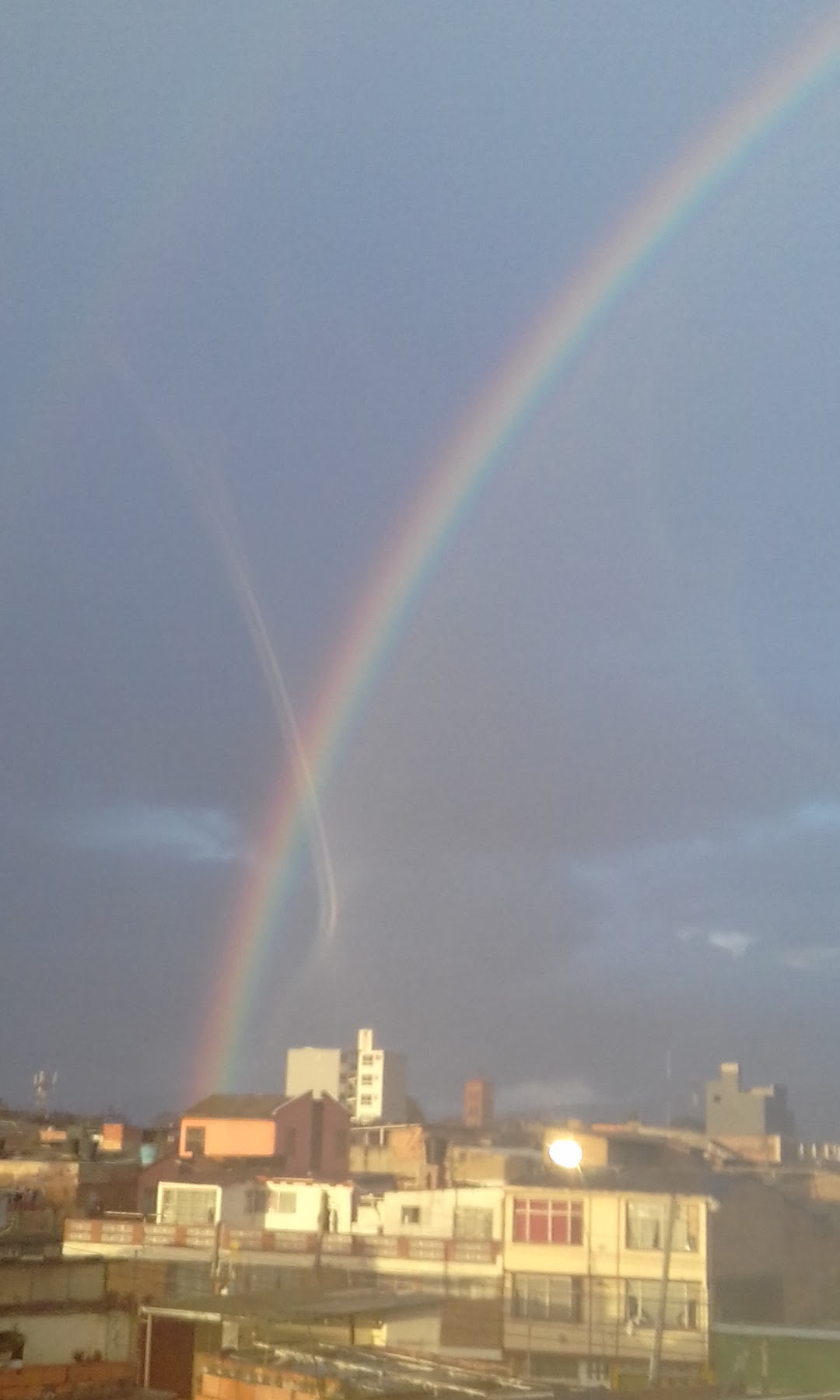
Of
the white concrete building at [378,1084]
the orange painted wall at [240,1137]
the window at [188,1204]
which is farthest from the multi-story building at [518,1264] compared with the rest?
the white concrete building at [378,1084]

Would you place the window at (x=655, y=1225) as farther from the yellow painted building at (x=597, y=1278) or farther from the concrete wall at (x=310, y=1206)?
the concrete wall at (x=310, y=1206)

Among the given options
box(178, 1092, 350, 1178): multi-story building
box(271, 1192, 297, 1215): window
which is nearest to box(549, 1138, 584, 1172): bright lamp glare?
box(271, 1192, 297, 1215): window

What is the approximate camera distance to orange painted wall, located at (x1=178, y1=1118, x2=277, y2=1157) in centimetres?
4812

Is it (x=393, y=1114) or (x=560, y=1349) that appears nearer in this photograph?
(x=560, y=1349)

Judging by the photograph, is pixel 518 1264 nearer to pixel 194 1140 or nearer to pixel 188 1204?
pixel 188 1204

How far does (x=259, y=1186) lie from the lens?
4050 cm

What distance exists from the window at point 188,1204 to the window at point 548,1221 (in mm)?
10508

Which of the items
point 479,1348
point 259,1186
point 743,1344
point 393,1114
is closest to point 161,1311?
point 479,1348

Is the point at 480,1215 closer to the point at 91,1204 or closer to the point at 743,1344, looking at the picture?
the point at 743,1344

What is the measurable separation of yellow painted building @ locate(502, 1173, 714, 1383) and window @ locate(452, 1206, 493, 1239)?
804 mm

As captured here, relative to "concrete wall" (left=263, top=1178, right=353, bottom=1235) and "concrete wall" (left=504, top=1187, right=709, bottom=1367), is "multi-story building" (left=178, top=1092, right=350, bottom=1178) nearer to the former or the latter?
"concrete wall" (left=263, top=1178, right=353, bottom=1235)

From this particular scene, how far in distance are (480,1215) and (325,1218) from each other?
6.60 metres

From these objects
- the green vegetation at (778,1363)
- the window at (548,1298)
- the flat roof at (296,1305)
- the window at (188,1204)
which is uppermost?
the window at (188,1204)

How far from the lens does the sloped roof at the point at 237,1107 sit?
49312 millimetres
